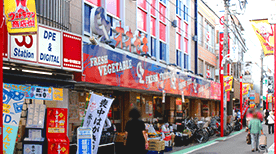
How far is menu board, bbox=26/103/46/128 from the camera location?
1110 centimetres

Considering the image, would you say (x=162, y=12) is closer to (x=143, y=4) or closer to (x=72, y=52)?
(x=143, y=4)

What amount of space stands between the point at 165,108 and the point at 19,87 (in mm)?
16434

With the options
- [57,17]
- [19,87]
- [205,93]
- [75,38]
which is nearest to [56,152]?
[19,87]

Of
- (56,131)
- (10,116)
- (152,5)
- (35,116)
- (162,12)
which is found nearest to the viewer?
Result: (10,116)

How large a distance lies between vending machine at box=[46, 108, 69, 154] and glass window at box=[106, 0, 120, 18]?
658 centimetres

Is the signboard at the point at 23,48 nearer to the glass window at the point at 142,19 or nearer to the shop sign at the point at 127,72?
the shop sign at the point at 127,72

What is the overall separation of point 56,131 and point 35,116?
0.82 m

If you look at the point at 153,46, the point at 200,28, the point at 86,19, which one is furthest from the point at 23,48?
the point at 200,28

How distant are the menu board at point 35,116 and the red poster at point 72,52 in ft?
5.09

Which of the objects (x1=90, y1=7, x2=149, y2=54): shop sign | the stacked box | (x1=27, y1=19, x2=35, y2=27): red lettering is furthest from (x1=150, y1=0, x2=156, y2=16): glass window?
(x1=27, y1=19, x2=35, y2=27): red lettering

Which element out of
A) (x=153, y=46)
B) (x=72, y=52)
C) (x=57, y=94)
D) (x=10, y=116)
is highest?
(x=153, y=46)

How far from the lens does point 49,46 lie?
1067 cm

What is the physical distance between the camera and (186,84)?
2339 cm

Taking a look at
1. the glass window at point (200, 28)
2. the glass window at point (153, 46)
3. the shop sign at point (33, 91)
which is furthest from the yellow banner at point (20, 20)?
the glass window at point (200, 28)
